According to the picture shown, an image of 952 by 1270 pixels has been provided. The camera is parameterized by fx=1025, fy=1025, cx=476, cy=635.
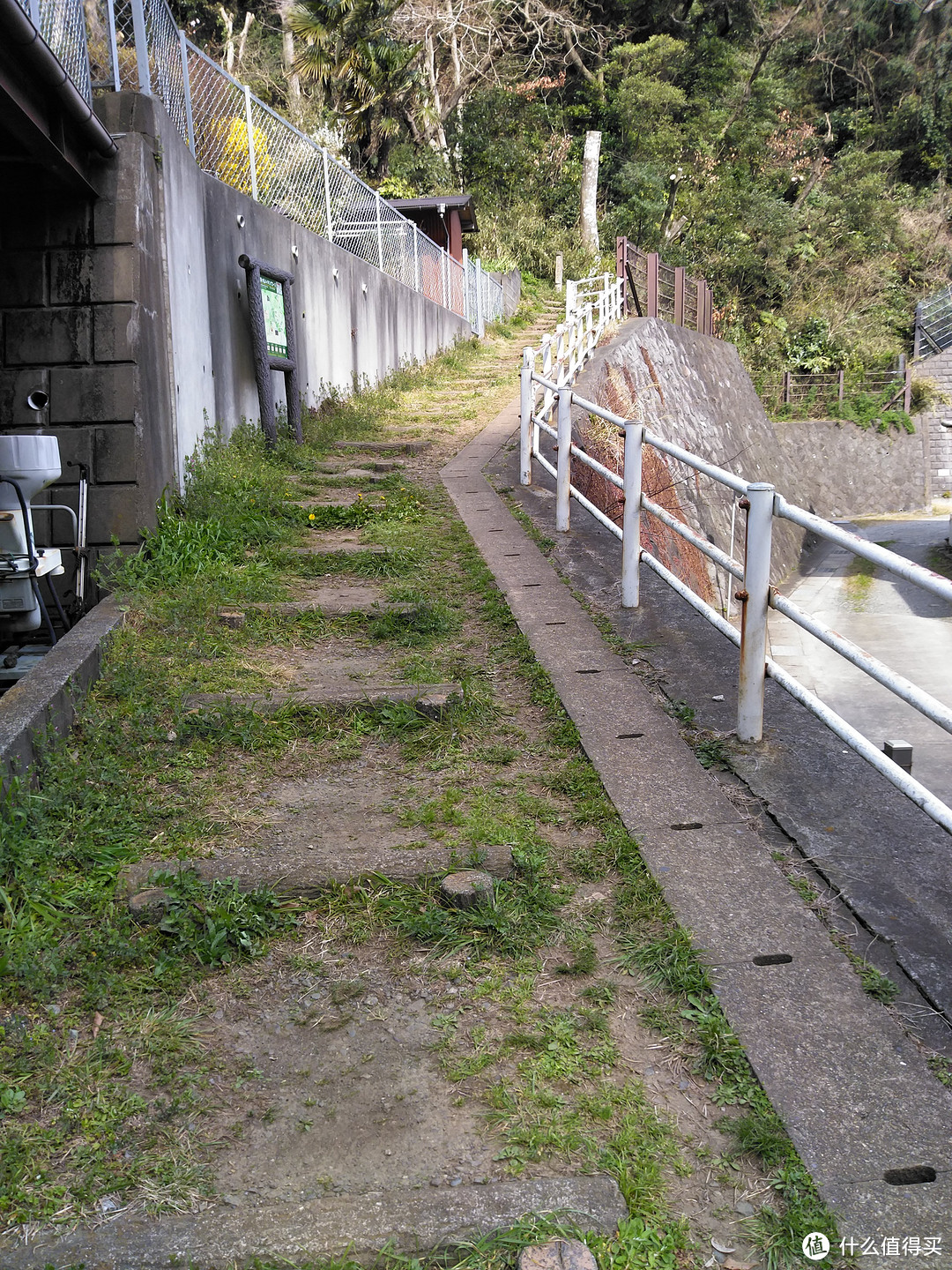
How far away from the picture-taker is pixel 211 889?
9.66 ft

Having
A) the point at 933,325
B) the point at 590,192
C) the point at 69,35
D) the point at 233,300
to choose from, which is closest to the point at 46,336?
the point at 69,35

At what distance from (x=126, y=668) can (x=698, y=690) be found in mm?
2532

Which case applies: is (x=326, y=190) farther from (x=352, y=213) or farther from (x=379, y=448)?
(x=379, y=448)

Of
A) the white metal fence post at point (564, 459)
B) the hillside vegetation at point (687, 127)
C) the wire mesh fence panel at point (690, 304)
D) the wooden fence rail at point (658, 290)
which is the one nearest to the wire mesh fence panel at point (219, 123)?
the white metal fence post at point (564, 459)

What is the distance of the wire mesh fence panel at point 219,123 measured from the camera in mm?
8516

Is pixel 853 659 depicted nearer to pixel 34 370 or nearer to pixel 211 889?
pixel 211 889

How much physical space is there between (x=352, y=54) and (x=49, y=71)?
79.4ft

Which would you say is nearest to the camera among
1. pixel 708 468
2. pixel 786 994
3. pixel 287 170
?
pixel 786 994

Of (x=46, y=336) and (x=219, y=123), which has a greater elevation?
(x=219, y=123)

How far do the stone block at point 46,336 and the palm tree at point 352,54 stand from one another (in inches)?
912

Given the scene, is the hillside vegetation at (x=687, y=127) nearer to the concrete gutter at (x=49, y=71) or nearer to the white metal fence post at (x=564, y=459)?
the white metal fence post at (x=564, y=459)

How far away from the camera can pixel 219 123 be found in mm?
9180

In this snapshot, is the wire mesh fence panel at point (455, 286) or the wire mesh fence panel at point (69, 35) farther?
the wire mesh fence panel at point (455, 286)

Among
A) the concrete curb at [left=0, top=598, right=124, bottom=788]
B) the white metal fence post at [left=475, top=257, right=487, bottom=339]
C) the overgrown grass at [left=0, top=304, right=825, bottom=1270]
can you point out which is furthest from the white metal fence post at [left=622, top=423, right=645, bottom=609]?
the white metal fence post at [left=475, top=257, right=487, bottom=339]
